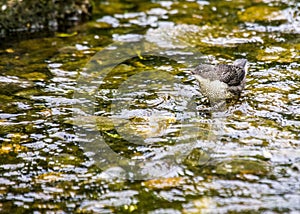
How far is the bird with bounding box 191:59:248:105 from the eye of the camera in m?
6.89

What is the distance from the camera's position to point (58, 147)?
6.09 meters

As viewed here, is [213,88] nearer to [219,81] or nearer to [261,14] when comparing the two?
[219,81]

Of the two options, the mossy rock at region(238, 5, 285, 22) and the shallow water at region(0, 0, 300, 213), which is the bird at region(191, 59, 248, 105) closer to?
the shallow water at region(0, 0, 300, 213)

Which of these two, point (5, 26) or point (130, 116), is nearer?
point (130, 116)

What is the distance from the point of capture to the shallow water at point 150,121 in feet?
16.9

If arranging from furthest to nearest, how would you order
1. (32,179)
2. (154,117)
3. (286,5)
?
(286,5)
(154,117)
(32,179)

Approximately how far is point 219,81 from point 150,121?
1.16 m

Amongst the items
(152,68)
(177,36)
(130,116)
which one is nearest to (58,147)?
(130,116)

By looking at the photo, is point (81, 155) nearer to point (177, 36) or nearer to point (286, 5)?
point (177, 36)

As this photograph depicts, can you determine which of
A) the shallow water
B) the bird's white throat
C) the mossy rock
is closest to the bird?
the bird's white throat

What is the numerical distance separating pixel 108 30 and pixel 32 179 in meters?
5.50

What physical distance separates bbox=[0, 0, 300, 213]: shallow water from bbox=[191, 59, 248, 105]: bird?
7.2 inches

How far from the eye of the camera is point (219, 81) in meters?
6.94

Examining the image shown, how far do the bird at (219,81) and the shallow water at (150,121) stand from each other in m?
0.18
